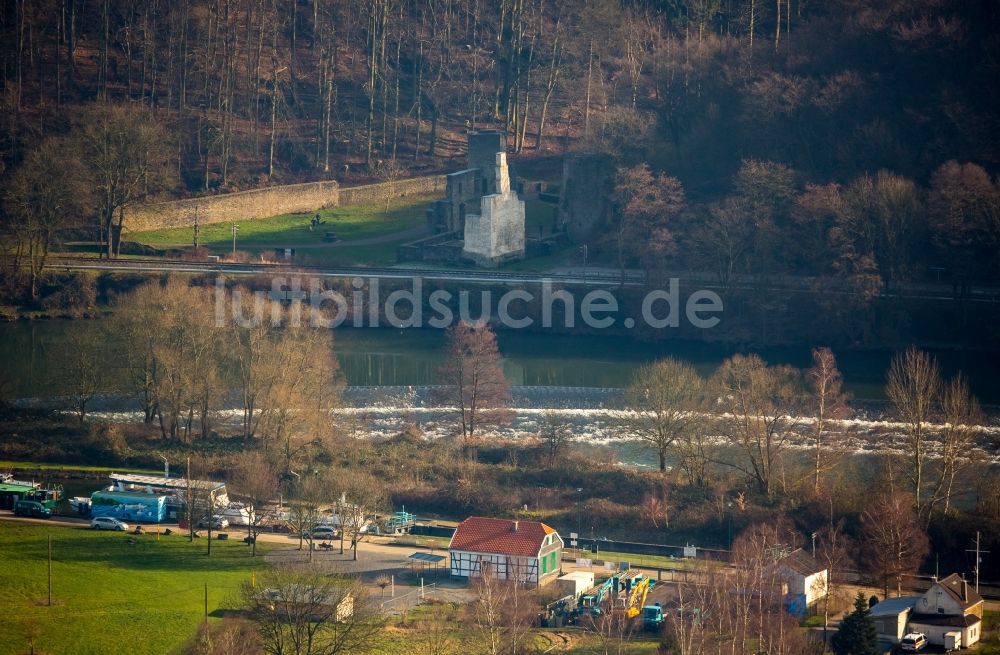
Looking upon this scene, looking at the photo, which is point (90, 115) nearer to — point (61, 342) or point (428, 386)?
point (61, 342)

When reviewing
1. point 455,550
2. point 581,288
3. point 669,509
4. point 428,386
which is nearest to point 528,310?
point 581,288

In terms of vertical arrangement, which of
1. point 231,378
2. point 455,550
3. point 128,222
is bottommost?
point 455,550

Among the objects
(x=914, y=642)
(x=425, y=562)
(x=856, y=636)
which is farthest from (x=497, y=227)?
(x=856, y=636)

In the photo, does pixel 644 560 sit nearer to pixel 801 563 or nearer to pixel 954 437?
pixel 801 563

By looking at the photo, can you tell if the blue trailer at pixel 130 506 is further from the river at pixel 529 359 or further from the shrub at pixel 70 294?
the shrub at pixel 70 294

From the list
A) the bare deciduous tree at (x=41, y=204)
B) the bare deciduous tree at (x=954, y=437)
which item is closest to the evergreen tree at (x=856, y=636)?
the bare deciduous tree at (x=954, y=437)

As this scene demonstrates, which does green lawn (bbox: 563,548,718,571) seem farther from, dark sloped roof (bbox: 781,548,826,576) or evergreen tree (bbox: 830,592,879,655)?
evergreen tree (bbox: 830,592,879,655)
